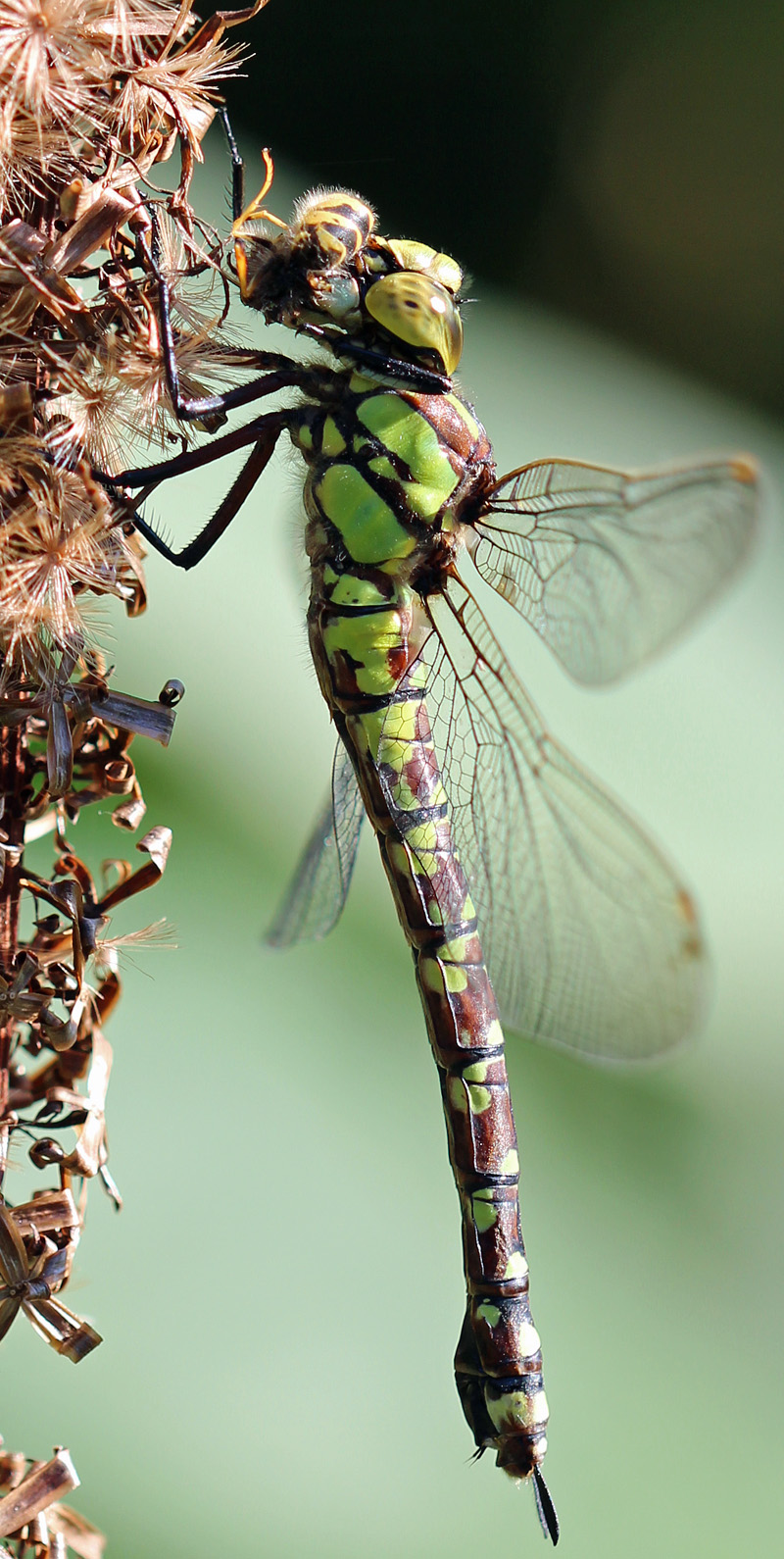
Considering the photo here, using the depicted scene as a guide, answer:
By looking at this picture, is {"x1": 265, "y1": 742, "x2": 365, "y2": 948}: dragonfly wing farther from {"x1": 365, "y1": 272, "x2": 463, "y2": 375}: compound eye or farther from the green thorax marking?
{"x1": 365, "y1": 272, "x2": 463, "y2": 375}: compound eye

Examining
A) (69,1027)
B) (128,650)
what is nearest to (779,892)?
(128,650)

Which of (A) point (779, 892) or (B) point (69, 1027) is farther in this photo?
(A) point (779, 892)

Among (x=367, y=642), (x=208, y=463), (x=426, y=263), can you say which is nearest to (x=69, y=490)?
(x=208, y=463)

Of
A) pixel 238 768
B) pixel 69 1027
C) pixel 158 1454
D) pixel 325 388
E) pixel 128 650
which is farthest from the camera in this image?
pixel 238 768

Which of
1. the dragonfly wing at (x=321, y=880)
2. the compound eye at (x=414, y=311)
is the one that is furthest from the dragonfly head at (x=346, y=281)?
the dragonfly wing at (x=321, y=880)

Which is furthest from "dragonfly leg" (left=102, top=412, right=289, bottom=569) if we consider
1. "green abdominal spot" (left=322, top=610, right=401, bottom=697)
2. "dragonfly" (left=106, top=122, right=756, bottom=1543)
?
"green abdominal spot" (left=322, top=610, right=401, bottom=697)

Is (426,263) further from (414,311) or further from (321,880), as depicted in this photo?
(321,880)

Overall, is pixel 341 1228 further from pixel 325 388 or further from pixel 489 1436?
pixel 325 388
